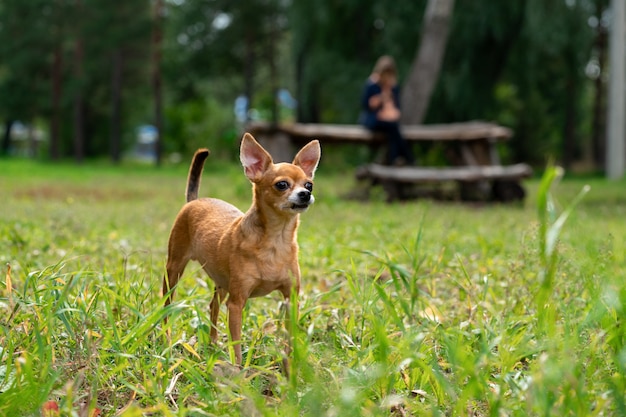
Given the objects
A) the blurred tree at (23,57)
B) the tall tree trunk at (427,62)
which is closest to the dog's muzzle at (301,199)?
the tall tree trunk at (427,62)

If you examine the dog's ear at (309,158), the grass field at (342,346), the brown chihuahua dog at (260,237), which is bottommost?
the grass field at (342,346)

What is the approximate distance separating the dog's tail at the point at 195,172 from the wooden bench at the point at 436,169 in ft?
26.5

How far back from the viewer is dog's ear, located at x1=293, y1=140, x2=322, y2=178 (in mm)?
3455

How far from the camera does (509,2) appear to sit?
1916cm

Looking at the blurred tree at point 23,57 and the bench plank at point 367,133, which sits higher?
the blurred tree at point 23,57

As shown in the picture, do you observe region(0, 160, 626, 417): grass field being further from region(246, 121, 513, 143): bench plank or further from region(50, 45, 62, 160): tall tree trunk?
region(50, 45, 62, 160): tall tree trunk

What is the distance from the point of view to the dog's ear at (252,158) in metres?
3.33

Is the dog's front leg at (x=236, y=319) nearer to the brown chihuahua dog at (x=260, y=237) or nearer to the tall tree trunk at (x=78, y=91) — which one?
the brown chihuahua dog at (x=260, y=237)

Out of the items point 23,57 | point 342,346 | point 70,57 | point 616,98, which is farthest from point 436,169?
point 70,57

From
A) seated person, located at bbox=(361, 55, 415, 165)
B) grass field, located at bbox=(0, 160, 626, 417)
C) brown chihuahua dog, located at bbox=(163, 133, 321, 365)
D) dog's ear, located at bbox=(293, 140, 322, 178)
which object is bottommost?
grass field, located at bbox=(0, 160, 626, 417)

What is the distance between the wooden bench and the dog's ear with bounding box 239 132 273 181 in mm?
8840

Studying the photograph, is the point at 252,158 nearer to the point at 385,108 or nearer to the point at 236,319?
the point at 236,319

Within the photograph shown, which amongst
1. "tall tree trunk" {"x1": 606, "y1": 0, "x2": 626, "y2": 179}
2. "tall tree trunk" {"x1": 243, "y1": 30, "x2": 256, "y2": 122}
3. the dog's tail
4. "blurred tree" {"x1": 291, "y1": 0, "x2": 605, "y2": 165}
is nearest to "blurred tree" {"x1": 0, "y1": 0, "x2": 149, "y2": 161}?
"tall tree trunk" {"x1": 243, "y1": 30, "x2": 256, "y2": 122}

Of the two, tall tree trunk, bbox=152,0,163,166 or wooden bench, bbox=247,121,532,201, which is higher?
tall tree trunk, bbox=152,0,163,166
